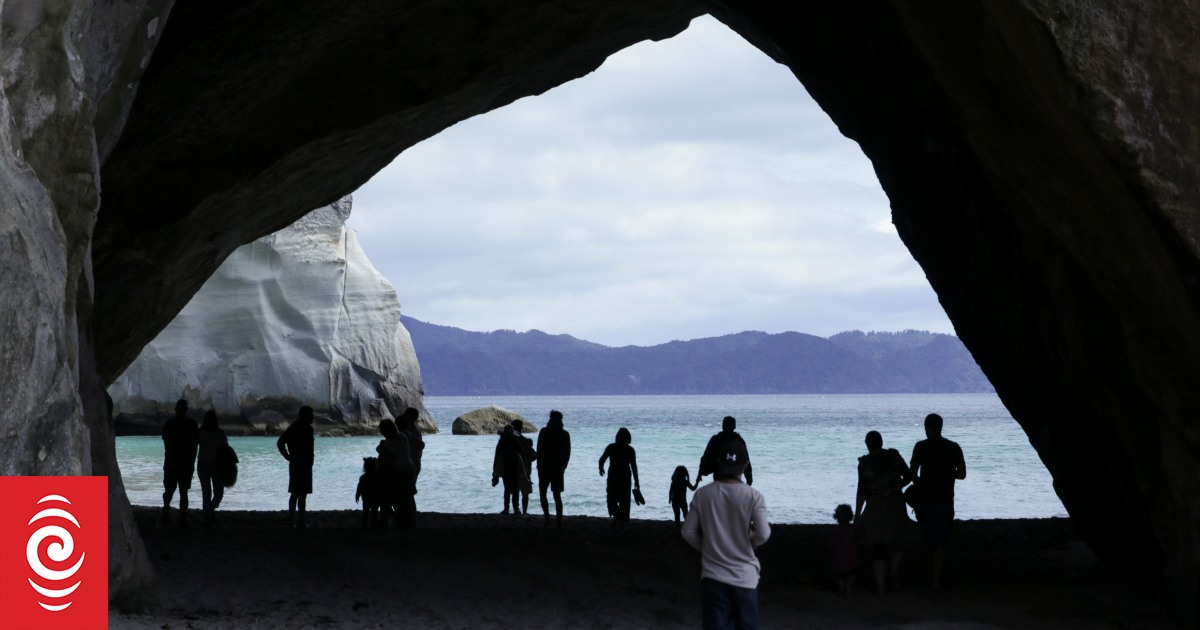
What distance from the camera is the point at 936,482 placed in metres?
9.88

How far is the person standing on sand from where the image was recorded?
18.4 ft

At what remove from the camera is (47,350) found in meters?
4.92

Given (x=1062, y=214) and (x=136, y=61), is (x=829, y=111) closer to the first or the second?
(x=1062, y=214)

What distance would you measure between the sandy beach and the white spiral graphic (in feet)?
10.3

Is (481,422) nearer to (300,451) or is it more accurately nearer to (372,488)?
(372,488)

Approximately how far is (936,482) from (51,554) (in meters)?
7.51

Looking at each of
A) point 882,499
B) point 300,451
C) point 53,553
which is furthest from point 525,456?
point 53,553

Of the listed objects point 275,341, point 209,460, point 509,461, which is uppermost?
point 275,341

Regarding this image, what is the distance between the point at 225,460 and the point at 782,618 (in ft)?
23.4

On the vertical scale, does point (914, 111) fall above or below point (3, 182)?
above

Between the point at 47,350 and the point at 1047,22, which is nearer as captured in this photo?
the point at 47,350

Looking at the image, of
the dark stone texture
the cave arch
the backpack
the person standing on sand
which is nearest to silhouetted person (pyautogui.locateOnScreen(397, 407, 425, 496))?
the backpack

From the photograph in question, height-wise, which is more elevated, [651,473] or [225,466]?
[225,466]

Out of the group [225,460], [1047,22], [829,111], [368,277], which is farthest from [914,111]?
[368,277]
